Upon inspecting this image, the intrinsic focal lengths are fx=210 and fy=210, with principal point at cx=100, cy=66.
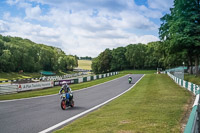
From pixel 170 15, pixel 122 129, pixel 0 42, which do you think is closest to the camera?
pixel 122 129

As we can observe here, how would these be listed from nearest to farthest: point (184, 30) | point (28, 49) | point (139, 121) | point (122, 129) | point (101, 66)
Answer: point (122, 129) → point (139, 121) → point (184, 30) → point (28, 49) → point (101, 66)

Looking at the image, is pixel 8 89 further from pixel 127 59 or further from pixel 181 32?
pixel 127 59

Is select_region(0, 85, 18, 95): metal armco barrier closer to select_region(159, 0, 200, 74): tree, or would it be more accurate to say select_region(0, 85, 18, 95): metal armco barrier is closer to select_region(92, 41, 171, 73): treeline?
select_region(159, 0, 200, 74): tree

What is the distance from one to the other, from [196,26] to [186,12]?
2.66m

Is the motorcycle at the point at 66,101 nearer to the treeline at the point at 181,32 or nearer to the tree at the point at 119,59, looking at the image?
the treeline at the point at 181,32

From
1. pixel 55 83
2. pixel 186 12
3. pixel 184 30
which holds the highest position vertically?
pixel 186 12

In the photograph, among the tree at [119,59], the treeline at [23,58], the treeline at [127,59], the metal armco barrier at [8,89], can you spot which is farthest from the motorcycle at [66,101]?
the tree at [119,59]

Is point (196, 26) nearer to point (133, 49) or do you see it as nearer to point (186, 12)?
point (186, 12)

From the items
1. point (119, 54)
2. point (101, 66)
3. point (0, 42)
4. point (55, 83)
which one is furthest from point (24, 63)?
point (55, 83)

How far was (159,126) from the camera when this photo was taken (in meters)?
6.98

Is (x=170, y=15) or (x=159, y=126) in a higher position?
(x=170, y=15)

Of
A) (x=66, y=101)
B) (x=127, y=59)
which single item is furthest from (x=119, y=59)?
(x=66, y=101)

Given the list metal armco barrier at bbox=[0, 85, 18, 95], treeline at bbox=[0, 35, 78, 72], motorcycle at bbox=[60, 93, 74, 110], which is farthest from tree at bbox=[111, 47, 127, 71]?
motorcycle at bbox=[60, 93, 74, 110]

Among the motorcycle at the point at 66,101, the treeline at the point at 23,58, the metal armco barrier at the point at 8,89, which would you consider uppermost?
the treeline at the point at 23,58
